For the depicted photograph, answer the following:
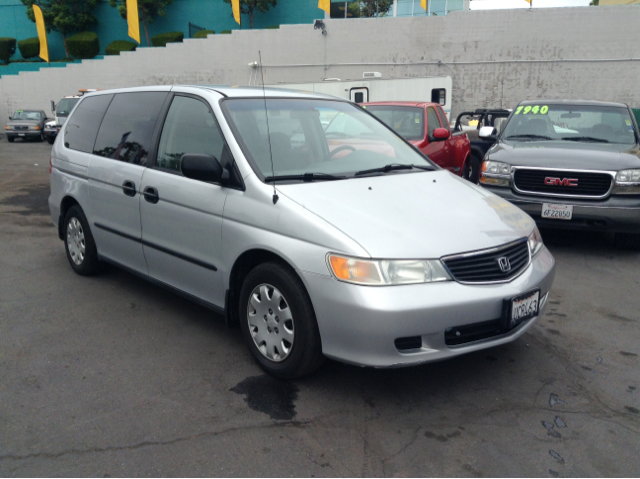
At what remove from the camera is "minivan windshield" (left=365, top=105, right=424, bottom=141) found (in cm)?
901

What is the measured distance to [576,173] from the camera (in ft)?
21.1

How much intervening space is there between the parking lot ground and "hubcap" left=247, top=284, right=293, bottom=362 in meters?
0.21

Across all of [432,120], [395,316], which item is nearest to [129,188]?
[395,316]

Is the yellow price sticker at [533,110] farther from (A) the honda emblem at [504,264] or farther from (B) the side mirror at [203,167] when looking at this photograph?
(B) the side mirror at [203,167]

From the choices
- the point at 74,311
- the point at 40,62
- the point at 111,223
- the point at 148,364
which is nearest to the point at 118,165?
the point at 111,223

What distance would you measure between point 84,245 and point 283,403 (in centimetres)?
303

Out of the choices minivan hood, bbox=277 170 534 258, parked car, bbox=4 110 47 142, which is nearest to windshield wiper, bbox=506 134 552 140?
minivan hood, bbox=277 170 534 258

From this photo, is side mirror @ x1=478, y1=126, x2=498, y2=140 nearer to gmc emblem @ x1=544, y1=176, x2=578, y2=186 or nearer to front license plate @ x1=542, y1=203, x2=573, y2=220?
gmc emblem @ x1=544, y1=176, x2=578, y2=186

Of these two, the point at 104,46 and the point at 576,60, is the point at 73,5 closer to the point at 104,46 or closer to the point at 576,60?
the point at 104,46

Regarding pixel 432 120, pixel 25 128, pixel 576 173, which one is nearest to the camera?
pixel 576 173

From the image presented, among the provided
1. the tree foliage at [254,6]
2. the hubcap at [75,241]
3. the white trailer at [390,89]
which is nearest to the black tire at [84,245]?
the hubcap at [75,241]

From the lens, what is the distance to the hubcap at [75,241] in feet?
17.8

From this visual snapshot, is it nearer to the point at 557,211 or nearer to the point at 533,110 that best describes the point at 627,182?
the point at 557,211

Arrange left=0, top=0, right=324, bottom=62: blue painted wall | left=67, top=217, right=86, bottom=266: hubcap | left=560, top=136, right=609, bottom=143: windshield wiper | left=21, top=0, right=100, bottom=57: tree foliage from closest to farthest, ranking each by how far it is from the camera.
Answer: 1. left=67, top=217, right=86, bottom=266: hubcap
2. left=560, top=136, right=609, bottom=143: windshield wiper
3. left=0, top=0, right=324, bottom=62: blue painted wall
4. left=21, top=0, right=100, bottom=57: tree foliage
